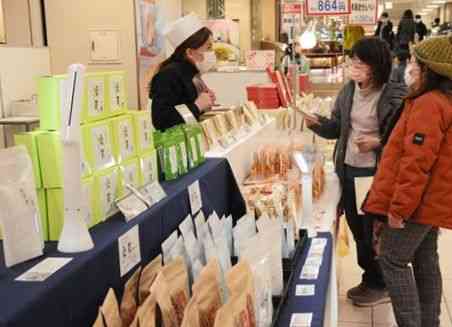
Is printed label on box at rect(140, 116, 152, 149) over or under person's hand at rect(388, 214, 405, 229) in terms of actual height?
over

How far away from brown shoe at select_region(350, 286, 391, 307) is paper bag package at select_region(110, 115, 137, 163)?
2.25 m

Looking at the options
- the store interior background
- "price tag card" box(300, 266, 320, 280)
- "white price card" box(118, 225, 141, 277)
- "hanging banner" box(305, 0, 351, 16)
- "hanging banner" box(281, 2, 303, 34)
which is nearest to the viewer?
"white price card" box(118, 225, 141, 277)

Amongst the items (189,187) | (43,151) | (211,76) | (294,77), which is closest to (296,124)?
(294,77)

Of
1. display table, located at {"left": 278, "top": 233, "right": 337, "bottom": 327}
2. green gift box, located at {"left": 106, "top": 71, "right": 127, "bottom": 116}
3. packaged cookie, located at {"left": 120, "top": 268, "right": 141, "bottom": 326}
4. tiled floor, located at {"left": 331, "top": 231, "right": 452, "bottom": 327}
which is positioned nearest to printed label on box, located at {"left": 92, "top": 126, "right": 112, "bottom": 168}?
green gift box, located at {"left": 106, "top": 71, "right": 127, "bottom": 116}

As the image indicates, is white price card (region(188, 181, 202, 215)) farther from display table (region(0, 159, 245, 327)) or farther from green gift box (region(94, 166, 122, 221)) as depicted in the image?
green gift box (region(94, 166, 122, 221))

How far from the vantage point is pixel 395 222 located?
2.50m

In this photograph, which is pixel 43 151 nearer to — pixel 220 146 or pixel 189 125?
pixel 189 125

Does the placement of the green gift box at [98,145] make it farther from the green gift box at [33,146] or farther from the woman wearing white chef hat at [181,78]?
the woman wearing white chef hat at [181,78]

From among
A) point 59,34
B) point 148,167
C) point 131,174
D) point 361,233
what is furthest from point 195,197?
point 59,34

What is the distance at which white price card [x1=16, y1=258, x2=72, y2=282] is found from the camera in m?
1.20

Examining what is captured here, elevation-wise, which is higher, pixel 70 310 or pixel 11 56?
pixel 11 56

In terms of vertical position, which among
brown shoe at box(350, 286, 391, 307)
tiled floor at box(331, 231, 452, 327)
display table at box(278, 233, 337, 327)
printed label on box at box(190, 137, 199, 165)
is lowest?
tiled floor at box(331, 231, 452, 327)

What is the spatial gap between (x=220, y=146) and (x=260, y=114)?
1.23 m

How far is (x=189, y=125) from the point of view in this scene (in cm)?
244
